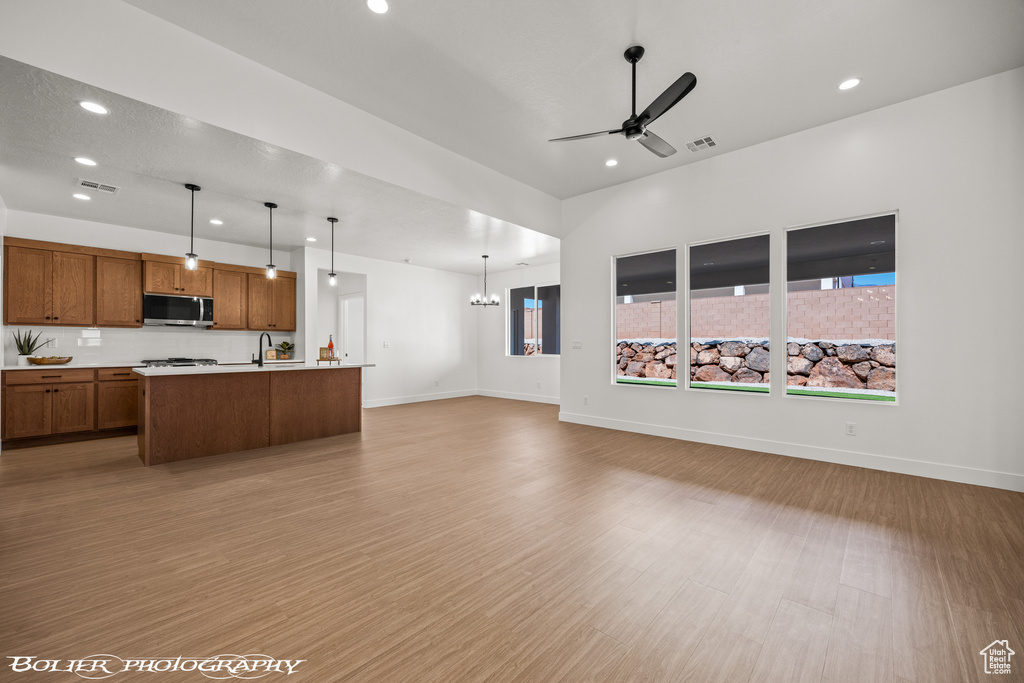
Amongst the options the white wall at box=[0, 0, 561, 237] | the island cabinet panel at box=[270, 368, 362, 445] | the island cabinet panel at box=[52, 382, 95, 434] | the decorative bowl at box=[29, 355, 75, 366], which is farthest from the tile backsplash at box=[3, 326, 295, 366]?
the white wall at box=[0, 0, 561, 237]

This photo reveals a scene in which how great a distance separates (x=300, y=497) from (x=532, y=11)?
408 cm

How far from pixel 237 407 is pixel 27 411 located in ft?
8.60

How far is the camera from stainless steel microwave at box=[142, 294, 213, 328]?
6.05m

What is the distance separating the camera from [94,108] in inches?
116

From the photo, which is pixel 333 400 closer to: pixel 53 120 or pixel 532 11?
pixel 53 120

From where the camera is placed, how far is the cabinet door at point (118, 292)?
5.70 metres

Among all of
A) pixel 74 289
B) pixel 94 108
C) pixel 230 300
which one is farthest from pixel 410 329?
pixel 94 108

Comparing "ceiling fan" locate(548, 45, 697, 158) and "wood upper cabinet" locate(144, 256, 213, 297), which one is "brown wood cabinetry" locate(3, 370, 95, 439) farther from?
"ceiling fan" locate(548, 45, 697, 158)

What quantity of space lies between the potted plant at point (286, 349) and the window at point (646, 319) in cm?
588

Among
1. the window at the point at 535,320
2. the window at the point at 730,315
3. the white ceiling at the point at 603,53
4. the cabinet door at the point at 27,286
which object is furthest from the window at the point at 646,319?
the cabinet door at the point at 27,286

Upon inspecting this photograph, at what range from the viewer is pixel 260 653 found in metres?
1.63

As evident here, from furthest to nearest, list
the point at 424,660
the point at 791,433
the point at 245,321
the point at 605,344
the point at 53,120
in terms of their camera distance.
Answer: the point at 245,321, the point at 605,344, the point at 791,433, the point at 53,120, the point at 424,660

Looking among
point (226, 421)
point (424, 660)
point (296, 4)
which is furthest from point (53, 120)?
point (424, 660)

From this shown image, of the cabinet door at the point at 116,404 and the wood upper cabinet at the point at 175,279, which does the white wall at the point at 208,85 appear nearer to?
the wood upper cabinet at the point at 175,279
